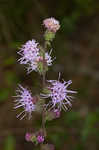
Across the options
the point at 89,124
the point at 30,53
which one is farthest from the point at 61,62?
the point at 30,53

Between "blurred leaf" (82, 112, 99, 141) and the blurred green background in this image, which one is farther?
the blurred green background

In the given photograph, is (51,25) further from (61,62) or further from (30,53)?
(61,62)

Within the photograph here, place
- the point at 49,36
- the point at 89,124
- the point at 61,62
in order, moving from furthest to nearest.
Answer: the point at 61,62, the point at 89,124, the point at 49,36

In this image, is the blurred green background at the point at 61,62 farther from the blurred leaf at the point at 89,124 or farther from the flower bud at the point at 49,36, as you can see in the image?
the flower bud at the point at 49,36

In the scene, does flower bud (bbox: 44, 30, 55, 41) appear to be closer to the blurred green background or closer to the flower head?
the flower head

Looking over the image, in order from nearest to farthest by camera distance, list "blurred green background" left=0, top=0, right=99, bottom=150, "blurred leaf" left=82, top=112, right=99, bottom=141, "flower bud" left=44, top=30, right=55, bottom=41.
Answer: "flower bud" left=44, top=30, right=55, bottom=41
"blurred leaf" left=82, top=112, right=99, bottom=141
"blurred green background" left=0, top=0, right=99, bottom=150

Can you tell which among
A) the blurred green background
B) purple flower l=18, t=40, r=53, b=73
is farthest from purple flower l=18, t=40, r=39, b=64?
the blurred green background

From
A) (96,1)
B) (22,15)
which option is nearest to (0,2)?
(22,15)

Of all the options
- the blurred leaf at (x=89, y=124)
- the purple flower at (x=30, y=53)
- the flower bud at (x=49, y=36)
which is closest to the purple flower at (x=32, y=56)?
the purple flower at (x=30, y=53)

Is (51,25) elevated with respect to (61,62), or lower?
lower

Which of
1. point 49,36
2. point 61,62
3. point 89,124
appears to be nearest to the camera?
point 49,36
